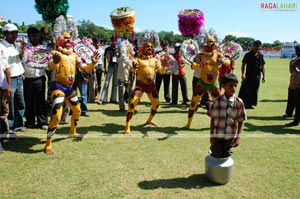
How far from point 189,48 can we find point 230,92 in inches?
120

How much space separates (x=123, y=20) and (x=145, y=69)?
1.52m

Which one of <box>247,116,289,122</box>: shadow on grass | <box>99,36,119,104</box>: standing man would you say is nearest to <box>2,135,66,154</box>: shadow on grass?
<box>99,36,119,104</box>: standing man

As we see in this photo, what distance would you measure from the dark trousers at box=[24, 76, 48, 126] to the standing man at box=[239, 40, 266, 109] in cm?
Result: 597

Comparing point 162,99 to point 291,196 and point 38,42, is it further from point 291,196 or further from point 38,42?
point 291,196

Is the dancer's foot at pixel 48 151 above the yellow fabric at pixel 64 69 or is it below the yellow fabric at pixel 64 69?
below

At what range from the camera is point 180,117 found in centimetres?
816

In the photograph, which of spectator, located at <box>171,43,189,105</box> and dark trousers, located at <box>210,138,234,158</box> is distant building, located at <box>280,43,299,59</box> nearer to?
spectator, located at <box>171,43,189,105</box>

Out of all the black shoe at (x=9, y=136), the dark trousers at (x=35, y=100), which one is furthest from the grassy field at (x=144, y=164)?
the dark trousers at (x=35, y=100)

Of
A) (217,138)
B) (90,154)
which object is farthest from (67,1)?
(217,138)

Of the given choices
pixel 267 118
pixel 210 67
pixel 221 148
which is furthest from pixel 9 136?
pixel 267 118

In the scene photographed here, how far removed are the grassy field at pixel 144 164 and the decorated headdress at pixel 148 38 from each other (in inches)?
76.3

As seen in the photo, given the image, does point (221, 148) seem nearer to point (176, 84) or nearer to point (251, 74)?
point (176, 84)

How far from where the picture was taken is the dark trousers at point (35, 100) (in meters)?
6.43

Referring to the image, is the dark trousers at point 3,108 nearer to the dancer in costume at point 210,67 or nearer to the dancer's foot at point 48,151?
the dancer's foot at point 48,151
